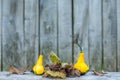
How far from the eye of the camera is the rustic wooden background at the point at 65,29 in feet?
9.89

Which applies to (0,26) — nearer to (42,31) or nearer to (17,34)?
(17,34)

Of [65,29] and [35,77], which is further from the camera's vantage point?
[65,29]

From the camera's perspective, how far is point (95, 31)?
3.01 m

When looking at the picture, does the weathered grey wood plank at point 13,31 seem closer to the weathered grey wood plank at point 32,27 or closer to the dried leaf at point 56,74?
the weathered grey wood plank at point 32,27

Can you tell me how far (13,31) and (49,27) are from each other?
309 millimetres

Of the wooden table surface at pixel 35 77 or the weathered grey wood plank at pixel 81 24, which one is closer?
the wooden table surface at pixel 35 77

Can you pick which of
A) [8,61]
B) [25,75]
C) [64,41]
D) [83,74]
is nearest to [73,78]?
[83,74]

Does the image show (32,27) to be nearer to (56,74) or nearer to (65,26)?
(65,26)

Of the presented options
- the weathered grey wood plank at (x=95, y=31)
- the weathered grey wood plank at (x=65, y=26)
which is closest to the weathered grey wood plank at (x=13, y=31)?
the weathered grey wood plank at (x=65, y=26)

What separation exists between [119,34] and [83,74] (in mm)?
633

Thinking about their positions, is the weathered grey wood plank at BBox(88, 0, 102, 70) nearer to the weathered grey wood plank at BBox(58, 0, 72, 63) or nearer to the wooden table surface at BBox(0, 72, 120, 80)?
the weathered grey wood plank at BBox(58, 0, 72, 63)

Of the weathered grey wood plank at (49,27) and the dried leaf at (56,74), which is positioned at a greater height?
the weathered grey wood plank at (49,27)

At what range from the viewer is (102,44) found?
3.02 meters

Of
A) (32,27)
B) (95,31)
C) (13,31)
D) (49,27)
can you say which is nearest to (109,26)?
(95,31)
